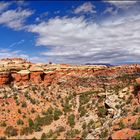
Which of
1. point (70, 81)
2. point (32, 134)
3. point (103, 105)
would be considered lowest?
point (32, 134)

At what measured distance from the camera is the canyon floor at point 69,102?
4806 cm

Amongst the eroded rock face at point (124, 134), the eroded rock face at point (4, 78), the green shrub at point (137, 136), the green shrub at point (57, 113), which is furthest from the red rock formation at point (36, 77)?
the green shrub at point (137, 136)

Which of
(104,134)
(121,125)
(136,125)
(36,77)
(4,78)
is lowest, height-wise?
(104,134)

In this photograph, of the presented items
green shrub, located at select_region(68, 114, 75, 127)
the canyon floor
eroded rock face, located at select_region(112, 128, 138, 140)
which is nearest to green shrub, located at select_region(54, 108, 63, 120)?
the canyon floor

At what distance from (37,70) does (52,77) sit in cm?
474

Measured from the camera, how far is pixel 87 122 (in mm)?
55906

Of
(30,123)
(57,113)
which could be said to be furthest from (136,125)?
(57,113)

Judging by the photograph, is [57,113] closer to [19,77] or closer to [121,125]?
[19,77]

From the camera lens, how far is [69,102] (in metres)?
70.6

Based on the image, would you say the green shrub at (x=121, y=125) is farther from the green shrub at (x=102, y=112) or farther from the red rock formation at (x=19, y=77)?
the red rock formation at (x=19, y=77)

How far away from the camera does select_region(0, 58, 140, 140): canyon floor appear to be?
4806cm

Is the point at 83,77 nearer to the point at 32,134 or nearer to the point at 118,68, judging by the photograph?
the point at 118,68

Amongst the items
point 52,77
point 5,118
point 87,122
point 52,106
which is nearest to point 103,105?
point 87,122

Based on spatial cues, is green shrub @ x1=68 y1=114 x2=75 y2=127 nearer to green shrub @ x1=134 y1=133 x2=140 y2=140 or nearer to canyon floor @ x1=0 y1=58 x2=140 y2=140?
canyon floor @ x1=0 y1=58 x2=140 y2=140
